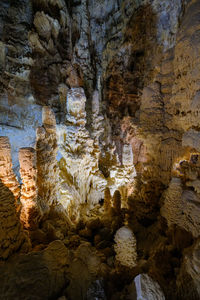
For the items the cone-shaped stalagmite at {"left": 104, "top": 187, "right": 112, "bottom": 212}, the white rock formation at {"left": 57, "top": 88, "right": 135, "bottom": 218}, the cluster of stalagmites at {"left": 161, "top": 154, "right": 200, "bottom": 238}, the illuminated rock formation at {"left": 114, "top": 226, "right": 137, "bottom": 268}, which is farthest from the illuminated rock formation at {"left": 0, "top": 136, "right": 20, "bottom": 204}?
the cluster of stalagmites at {"left": 161, "top": 154, "right": 200, "bottom": 238}

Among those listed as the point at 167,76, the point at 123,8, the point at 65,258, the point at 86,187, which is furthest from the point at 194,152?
the point at 123,8

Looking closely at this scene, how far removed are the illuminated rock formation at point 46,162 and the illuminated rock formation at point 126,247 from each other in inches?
88.8

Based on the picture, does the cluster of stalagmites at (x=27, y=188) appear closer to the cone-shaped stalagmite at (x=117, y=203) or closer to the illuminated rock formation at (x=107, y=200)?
the illuminated rock formation at (x=107, y=200)

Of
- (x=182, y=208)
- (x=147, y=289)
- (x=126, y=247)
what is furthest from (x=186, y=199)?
(x=147, y=289)

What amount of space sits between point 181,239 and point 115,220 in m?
1.96

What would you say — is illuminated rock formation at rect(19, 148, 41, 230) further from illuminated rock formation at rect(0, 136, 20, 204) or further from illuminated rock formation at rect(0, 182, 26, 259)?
illuminated rock formation at rect(0, 182, 26, 259)

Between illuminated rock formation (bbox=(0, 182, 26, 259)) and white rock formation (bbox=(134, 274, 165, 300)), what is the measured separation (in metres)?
1.84

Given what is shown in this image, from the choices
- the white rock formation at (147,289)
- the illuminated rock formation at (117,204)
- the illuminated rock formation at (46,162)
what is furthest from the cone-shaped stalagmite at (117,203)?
→ the white rock formation at (147,289)

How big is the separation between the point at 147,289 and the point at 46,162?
332 centimetres

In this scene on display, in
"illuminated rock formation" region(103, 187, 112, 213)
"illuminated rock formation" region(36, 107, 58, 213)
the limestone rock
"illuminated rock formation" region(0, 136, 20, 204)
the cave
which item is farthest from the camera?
"illuminated rock formation" region(103, 187, 112, 213)

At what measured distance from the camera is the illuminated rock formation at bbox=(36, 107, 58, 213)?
3811mm

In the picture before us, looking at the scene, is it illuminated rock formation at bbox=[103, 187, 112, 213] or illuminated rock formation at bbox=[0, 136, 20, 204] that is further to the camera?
illuminated rock formation at bbox=[103, 187, 112, 213]

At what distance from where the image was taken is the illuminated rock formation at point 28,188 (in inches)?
123

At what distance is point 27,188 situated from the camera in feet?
10.6
